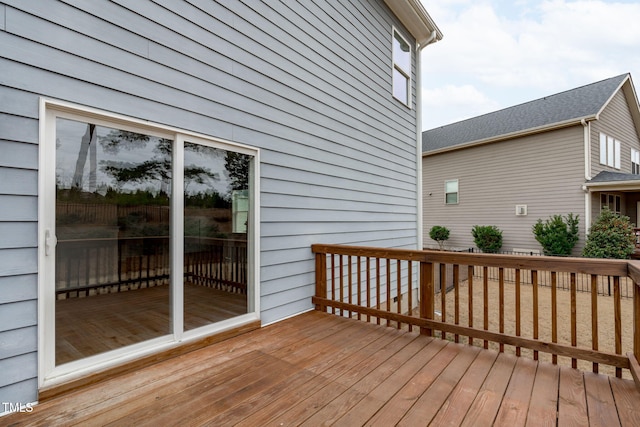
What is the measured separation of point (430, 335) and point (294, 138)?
101 inches

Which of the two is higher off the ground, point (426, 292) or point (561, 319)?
point (426, 292)

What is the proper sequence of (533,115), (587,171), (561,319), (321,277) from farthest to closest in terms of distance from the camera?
(533,115) < (587,171) < (561,319) < (321,277)

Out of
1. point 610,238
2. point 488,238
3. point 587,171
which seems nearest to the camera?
point 610,238

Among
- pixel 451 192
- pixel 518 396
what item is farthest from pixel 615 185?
pixel 518 396

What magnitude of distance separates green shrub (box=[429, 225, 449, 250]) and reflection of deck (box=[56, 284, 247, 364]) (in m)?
11.7

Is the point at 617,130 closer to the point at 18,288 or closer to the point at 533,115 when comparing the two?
the point at 533,115

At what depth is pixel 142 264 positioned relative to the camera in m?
2.63

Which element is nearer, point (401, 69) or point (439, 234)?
point (401, 69)

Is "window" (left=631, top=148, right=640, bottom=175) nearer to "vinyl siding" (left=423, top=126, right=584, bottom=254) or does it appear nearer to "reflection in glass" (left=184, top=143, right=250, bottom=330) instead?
"vinyl siding" (left=423, top=126, right=584, bottom=254)

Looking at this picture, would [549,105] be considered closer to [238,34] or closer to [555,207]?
[555,207]

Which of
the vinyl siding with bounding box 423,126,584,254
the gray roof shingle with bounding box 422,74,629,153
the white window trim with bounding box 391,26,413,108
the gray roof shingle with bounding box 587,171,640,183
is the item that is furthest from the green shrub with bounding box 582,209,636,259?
the white window trim with bounding box 391,26,413,108

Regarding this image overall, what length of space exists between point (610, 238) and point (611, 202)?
131 inches

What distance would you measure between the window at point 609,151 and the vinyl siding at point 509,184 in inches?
57.3

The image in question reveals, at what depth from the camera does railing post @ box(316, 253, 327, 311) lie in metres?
3.61
